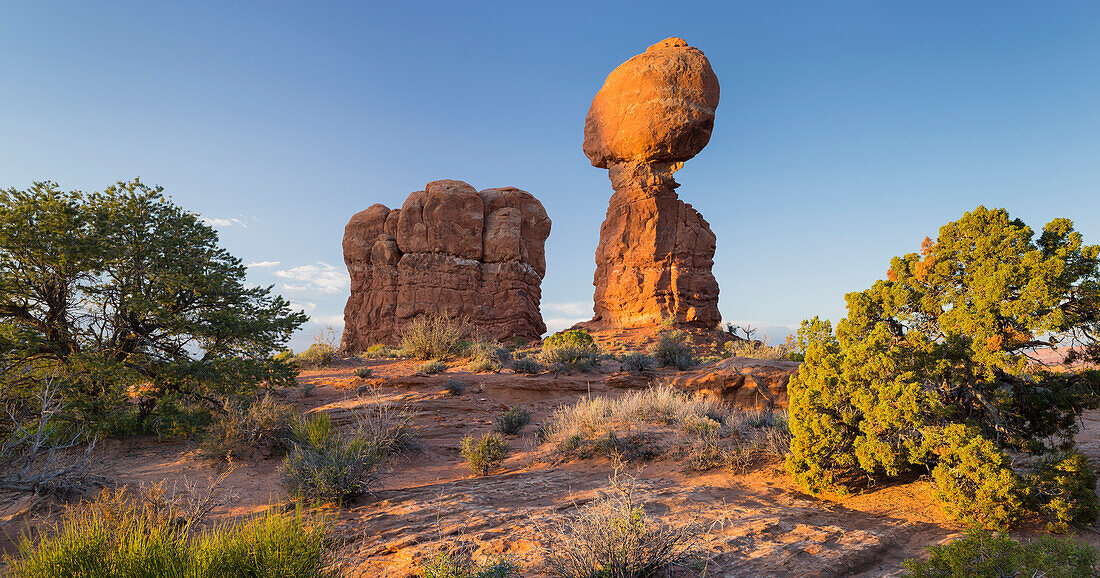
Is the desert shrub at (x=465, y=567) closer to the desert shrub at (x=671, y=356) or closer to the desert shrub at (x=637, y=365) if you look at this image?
the desert shrub at (x=637, y=365)

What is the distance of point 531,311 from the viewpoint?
28.3 meters

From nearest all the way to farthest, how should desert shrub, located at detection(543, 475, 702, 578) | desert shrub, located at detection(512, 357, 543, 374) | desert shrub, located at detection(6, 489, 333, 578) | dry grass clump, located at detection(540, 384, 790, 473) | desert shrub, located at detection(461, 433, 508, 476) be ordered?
1. desert shrub, located at detection(6, 489, 333, 578)
2. desert shrub, located at detection(543, 475, 702, 578)
3. dry grass clump, located at detection(540, 384, 790, 473)
4. desert shrub, located at detection(461, 433, 508, 476)
5. desert shrub, located at detection(512, 357, 543, 374)

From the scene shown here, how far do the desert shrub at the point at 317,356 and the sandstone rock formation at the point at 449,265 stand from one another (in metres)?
9.83

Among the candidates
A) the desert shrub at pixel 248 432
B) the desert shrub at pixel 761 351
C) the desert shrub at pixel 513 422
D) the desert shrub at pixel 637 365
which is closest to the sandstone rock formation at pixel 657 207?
the desert shrub at pixel 761 351

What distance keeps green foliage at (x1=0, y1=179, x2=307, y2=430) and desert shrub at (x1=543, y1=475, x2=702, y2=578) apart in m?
8.03

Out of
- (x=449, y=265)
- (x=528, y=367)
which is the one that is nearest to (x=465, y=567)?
(x=528, y=367)

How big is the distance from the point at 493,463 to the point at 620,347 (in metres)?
13.7

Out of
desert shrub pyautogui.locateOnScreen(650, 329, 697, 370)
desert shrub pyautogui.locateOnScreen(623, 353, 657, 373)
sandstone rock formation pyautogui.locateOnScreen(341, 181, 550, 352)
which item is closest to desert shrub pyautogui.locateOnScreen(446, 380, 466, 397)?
desert shrub pyautogui.locateOnScreen(623, 353, 657, 373)

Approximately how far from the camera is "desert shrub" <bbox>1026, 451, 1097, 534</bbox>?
149 inches

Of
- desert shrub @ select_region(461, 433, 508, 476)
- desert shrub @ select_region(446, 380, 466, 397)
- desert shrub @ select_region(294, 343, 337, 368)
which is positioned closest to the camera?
desert shrub @ select_region(461, 433, 508, 476)

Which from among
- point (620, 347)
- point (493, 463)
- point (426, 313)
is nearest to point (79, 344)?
point (493, 463)

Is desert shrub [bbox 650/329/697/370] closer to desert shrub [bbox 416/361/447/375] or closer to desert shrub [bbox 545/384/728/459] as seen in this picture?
desert shrub [bbox 545/384/728/459]

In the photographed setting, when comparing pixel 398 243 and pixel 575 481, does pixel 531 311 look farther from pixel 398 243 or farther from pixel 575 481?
pixel 575 481

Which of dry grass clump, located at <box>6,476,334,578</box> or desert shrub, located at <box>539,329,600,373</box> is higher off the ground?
desert shrub, located at <box>539,329,600,373</box>
